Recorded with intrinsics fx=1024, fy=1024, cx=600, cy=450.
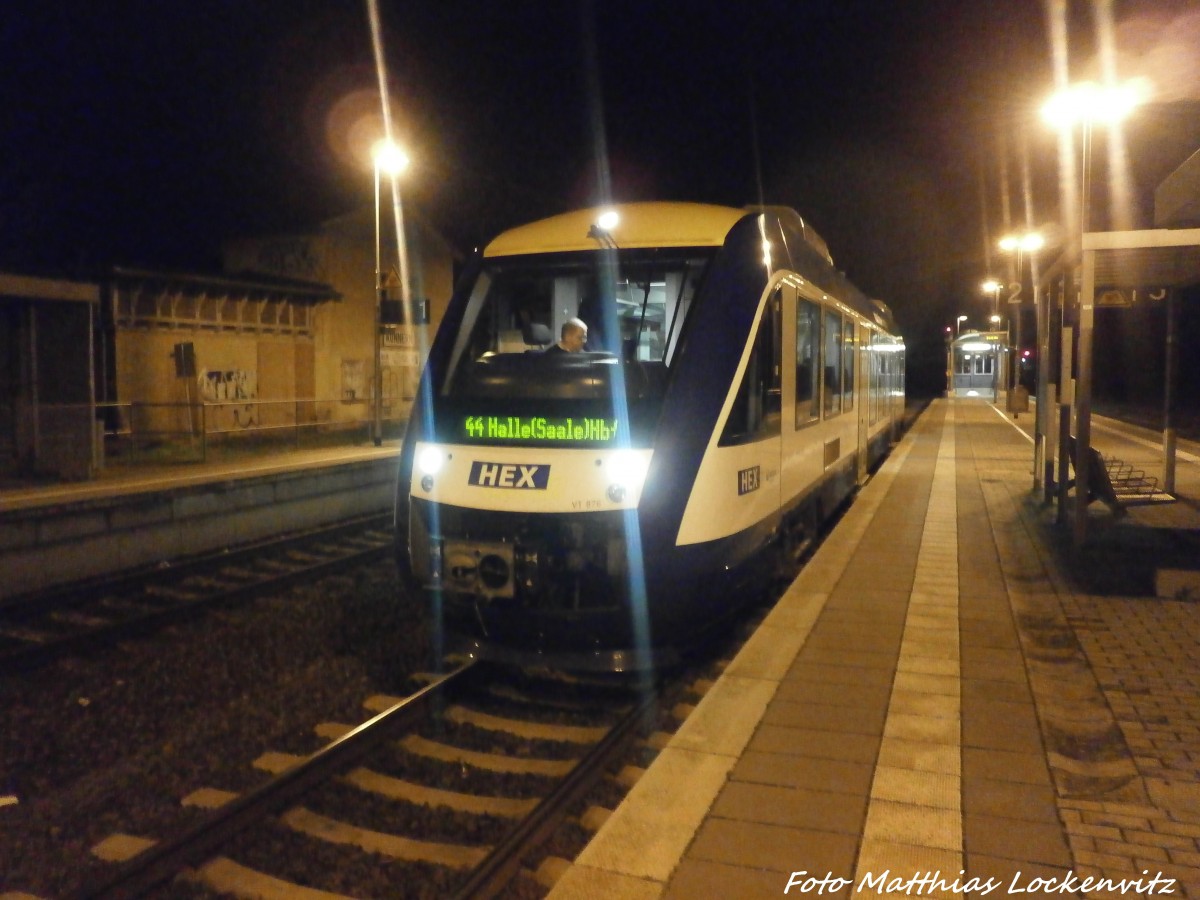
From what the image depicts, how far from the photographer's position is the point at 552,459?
5973 mm

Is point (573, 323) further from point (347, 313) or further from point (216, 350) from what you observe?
point (347, 313)

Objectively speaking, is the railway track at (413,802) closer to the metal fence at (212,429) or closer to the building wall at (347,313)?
the metal fence at (212,429)

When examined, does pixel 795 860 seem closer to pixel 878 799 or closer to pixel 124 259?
pixel 878 799

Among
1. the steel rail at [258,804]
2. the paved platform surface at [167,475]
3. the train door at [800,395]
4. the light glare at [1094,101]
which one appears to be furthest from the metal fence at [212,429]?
the light glare at [1094,101]

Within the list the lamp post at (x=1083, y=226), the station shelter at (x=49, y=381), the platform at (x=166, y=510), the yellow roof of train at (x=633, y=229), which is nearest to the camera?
the yellow roof of train at (x=633, y=229)

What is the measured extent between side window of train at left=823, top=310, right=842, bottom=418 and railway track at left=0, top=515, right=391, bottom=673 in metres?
4.95

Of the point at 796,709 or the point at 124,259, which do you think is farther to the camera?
the point at 124,259

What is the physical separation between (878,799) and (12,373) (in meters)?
13.3

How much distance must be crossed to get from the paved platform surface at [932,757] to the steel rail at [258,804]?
63.3 inches

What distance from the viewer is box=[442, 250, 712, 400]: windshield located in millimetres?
6293

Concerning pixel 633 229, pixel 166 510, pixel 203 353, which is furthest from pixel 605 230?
pixel 203 353

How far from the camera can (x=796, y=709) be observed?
5477mm

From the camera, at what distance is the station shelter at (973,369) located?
55778 millimetres

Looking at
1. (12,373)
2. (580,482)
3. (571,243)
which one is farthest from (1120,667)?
(12,373)
